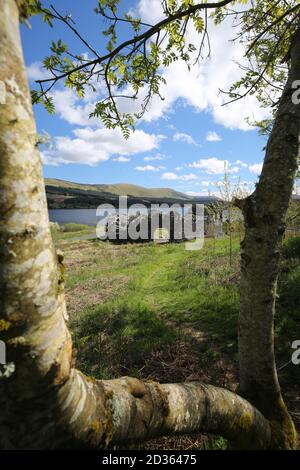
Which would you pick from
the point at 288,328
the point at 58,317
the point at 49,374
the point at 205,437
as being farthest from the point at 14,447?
the point at 288,328

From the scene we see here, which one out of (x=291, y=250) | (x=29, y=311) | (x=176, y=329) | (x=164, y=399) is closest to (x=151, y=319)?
(x=176, y=329)

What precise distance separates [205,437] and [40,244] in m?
3.51

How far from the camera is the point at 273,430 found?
2705mm

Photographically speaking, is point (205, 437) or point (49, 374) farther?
point (205, 437)

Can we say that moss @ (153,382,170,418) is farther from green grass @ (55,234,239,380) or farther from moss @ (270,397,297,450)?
green grass @ (55,234,239,380)

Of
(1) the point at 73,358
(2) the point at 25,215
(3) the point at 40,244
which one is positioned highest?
(2) the point at 25,215

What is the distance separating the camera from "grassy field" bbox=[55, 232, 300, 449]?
475cm

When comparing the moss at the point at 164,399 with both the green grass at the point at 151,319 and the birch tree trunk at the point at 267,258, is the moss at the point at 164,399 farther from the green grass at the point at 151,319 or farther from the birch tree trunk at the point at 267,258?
the green grass at the point at 151,319

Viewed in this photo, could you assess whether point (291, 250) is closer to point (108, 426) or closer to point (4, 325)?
point (108, 426)

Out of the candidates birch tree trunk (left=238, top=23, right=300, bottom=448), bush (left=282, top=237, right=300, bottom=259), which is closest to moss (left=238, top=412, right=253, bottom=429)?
birch tree trunk (left=238, top=23, right=300, bottom=448)

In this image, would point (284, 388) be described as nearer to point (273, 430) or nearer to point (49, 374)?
point (273, 430)

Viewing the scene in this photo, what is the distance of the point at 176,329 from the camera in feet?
21.5

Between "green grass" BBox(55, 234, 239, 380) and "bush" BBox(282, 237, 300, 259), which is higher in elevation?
"bush" BBox(282, 237, 300, 259)

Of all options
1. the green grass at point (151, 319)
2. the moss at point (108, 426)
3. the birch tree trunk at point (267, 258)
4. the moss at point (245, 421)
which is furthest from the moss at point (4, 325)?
the green grass at point (151, 319)
